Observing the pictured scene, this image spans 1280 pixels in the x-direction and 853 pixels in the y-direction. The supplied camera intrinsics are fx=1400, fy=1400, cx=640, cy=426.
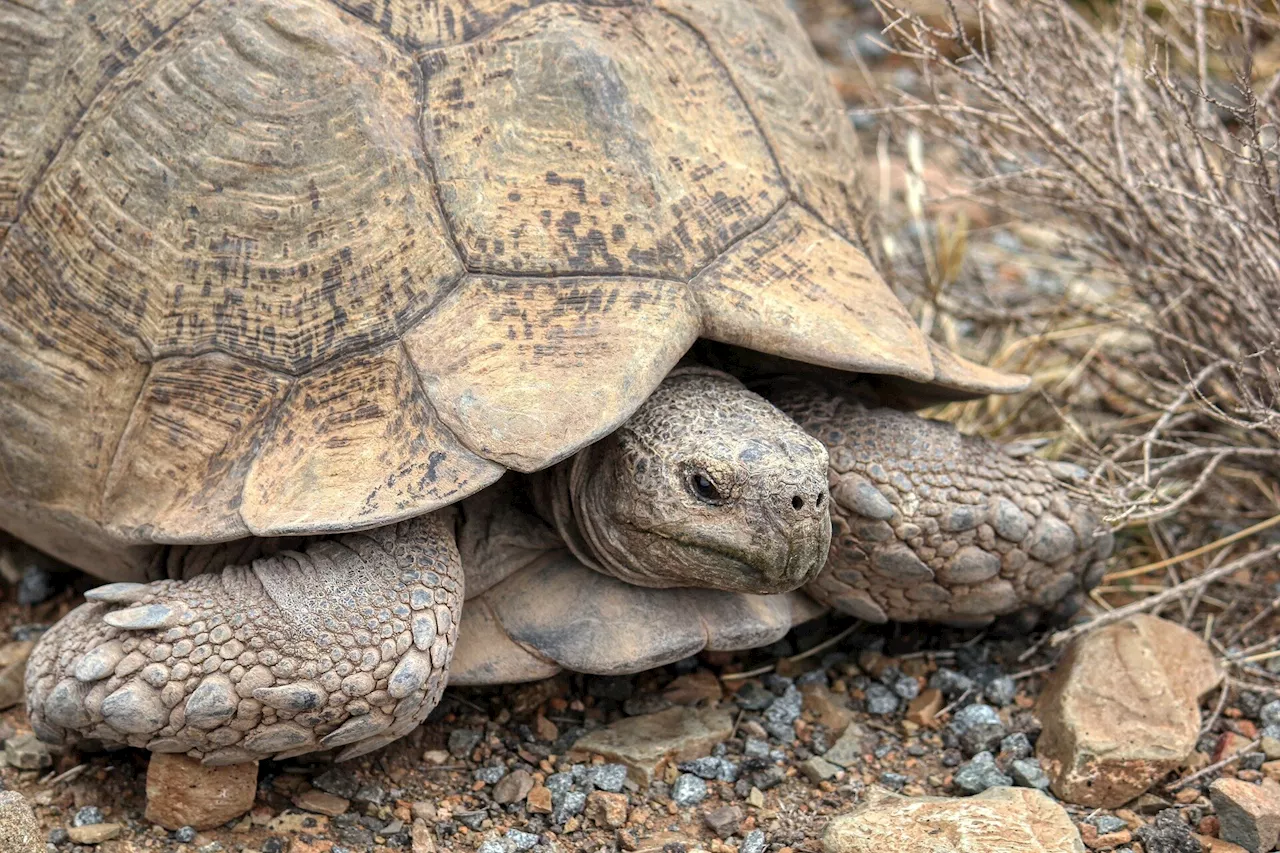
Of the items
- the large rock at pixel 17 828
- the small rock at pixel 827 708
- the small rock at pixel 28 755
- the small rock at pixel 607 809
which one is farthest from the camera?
the small rock at pixel 827 708

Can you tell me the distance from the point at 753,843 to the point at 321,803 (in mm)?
867

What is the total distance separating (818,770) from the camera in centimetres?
295

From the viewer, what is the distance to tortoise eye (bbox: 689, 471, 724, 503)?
2.63 meters

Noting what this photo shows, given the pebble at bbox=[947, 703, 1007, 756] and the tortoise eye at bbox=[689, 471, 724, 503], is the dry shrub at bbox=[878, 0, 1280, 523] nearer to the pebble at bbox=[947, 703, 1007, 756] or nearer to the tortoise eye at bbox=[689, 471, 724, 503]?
the pebble at bbox=[947, 703, 1007, 756]

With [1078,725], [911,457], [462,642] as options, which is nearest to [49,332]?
[462,642]

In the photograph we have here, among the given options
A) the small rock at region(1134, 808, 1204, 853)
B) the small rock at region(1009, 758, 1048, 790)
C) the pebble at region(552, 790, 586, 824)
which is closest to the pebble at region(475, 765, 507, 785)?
the pebble at region(552, 790, 586, 824)

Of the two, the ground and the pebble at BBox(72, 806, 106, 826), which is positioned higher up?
the pebble at BBox(72, 806, 106, 826)

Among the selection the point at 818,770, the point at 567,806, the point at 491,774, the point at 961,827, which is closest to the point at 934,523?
the point at 818,770

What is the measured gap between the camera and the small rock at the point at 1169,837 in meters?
2.66

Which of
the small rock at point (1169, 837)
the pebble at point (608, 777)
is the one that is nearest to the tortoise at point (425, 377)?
the pebble at point (608, 777)

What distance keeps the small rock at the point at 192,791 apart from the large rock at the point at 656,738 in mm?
703

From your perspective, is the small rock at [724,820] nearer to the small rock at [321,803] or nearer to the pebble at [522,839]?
the pebble at [522,839]

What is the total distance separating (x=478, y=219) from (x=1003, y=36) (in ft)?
6.01

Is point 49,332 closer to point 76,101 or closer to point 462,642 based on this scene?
point 76,101
